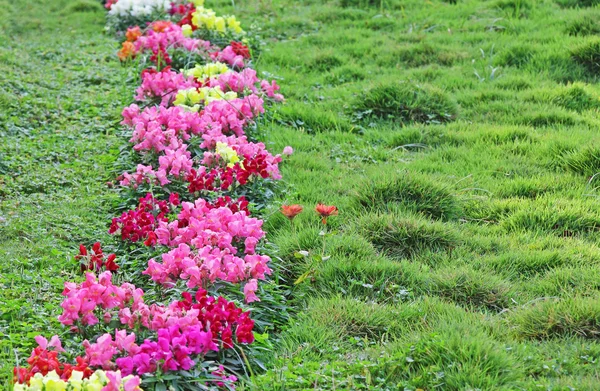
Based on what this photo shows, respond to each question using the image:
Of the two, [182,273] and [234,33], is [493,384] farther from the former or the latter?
[234,33]

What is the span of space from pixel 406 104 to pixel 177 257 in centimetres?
352

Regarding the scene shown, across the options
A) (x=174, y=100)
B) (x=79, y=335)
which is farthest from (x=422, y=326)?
(x=174, y=100)

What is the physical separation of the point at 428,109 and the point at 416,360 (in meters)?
3.87

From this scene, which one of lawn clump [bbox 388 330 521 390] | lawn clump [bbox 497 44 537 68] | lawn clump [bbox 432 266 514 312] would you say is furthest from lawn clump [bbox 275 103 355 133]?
lawn clump [bbox 388 330 521 390]

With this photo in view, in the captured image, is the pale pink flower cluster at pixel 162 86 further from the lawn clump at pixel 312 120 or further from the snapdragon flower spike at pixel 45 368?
the snapdragon flower spike at pixel 45 368

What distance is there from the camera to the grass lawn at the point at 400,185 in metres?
4.01

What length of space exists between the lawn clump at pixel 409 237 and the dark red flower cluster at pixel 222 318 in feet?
4.63

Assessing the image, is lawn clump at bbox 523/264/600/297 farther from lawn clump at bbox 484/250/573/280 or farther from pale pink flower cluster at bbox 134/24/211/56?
pale pink flower cluster at bbox 134/24/211/56

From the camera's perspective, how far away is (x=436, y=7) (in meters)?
10.1

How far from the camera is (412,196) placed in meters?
5.58

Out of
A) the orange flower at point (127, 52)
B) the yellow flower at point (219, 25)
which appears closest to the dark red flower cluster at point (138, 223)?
the orange flower at point (127, 52)

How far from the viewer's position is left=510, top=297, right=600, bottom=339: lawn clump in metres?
4.04

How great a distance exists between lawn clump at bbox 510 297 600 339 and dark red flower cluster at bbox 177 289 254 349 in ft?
4.69

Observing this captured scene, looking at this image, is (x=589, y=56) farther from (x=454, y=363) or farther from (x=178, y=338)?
(x=178, y=338)
